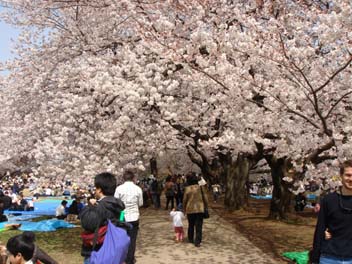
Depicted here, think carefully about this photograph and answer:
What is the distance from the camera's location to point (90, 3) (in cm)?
1247

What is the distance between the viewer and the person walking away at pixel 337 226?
3805mm

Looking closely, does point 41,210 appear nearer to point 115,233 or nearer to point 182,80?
point 182,80

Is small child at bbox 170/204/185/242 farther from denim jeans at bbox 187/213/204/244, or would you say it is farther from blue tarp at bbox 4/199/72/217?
blue tarp at bbox 4/199/72/217

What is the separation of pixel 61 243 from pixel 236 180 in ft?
27.6

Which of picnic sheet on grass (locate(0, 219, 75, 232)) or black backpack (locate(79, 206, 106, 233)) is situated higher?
black backpack (locate(79, 206, 106, 233))

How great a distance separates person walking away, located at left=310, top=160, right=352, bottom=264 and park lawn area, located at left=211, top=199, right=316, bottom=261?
15.9 feet

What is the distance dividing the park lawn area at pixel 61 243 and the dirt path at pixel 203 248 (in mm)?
1238

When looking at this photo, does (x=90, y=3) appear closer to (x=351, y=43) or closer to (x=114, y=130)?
(x=114, y=130)

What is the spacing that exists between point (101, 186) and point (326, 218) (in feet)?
6.72

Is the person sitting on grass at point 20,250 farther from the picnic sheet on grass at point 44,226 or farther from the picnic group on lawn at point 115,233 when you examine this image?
the picnic sheet on grass at point 44,226

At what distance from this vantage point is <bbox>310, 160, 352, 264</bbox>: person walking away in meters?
3.80

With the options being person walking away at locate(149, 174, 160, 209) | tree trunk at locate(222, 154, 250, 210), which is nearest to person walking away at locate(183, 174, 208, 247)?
tree trunk at locate(222, 154, 250, 210)

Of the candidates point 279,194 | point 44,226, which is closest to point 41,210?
point 44,226

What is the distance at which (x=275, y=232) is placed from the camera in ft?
39.1
